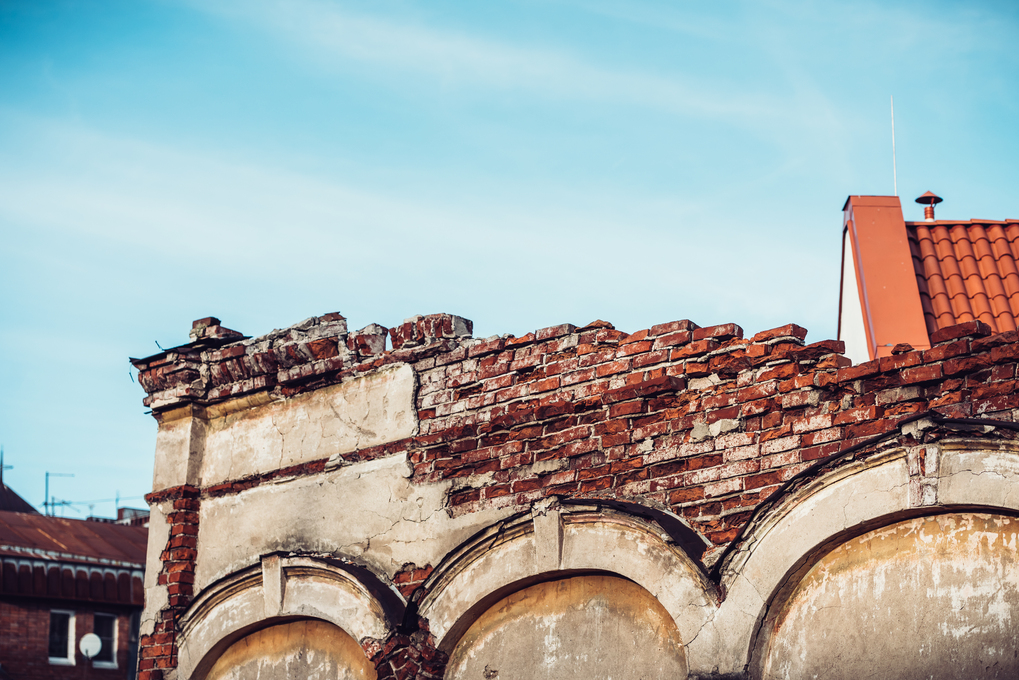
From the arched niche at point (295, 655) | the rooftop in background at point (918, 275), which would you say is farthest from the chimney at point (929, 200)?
the arched niche at point (295, 655)

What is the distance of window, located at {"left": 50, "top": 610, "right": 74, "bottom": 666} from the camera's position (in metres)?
18.6

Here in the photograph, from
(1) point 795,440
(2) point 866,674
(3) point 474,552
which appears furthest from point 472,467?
(2) point 866,674

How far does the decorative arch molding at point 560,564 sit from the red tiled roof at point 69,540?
15.0 metres

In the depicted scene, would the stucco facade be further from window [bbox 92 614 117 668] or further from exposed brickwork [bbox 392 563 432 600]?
window [bbox 92 614 117 668]

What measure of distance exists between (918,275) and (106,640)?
54.1ft

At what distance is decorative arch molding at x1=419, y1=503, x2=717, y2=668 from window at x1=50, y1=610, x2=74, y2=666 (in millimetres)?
15458

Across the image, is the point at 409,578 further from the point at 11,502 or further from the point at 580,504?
the point at 11,502

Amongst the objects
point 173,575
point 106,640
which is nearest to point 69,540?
point 106,640

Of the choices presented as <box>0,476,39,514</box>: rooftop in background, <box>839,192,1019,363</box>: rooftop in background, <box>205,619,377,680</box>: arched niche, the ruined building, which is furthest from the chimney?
<box>0,476,39,514</box>: rooftop in background

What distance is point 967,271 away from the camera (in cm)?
828

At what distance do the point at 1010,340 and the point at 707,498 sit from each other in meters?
1.52

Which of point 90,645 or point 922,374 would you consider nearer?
point 922,374

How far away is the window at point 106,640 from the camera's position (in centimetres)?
1920

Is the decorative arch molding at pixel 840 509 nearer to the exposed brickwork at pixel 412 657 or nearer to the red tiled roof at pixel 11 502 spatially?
the exposed brickwork at pixel 412 657
